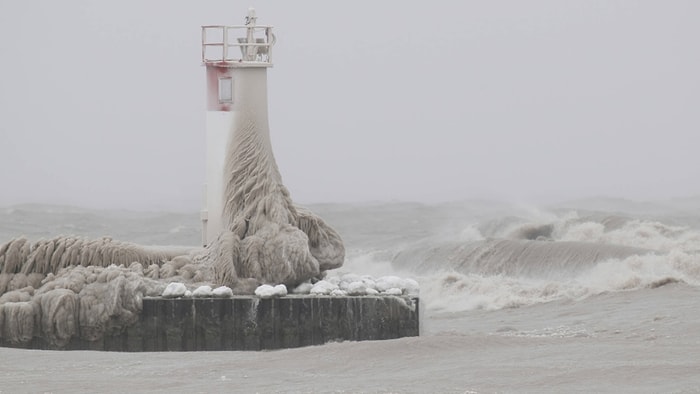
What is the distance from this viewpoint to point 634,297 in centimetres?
2912

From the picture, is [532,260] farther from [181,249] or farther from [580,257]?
[181,249]

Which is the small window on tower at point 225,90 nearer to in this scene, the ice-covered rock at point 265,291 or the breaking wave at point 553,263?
the ice-covered rock at point 265,291

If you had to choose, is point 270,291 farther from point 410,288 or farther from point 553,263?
point 553,263

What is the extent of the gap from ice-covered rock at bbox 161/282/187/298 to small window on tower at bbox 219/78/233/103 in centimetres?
310

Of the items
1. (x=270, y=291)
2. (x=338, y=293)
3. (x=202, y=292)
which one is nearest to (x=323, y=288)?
(x=338, y=293)

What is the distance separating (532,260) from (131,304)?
1699 cm

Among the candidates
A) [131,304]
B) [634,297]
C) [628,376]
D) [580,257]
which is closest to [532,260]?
[580,257]

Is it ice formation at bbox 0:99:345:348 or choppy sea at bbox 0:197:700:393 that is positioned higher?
ice formation at bbox 0:99:345:348

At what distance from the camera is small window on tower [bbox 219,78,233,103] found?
2316cm

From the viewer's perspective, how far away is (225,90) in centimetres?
2319

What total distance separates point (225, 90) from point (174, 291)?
11.0 ft

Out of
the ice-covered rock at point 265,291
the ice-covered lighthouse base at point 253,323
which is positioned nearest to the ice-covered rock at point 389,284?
the ice-covered lighthouse base at point 253,323

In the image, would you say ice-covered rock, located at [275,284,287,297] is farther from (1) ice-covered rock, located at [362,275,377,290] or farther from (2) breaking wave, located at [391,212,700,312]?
(2) breaking wave, located at [391,212,700,312]

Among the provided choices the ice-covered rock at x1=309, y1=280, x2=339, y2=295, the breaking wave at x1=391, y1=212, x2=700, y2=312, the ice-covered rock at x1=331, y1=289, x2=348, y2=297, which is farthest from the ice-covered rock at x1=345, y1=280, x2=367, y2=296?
the breaking wave at x1=391, y1=212, x2=700, y2=312
